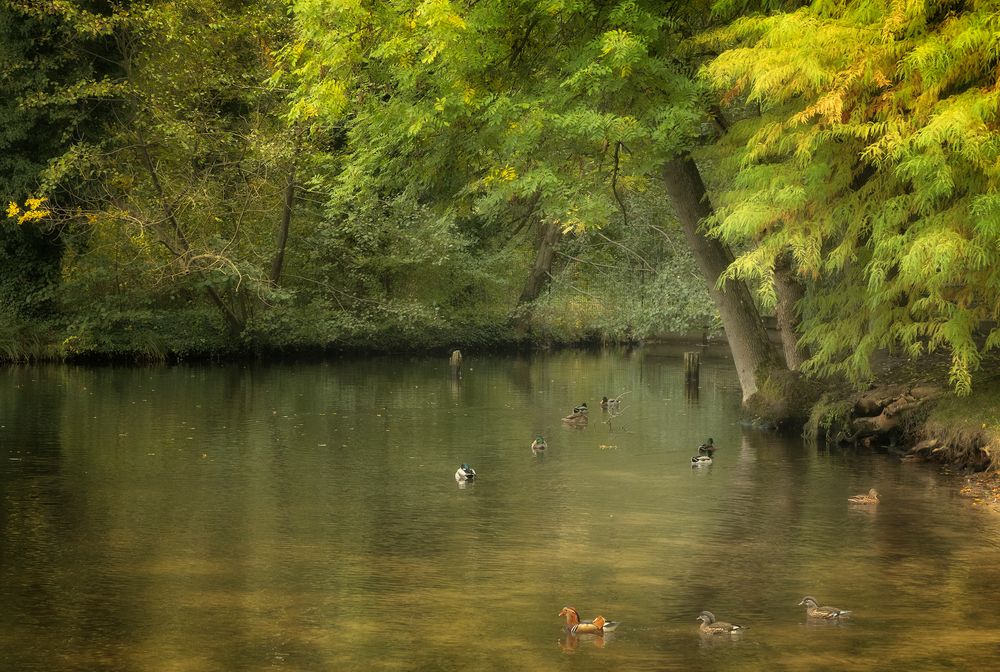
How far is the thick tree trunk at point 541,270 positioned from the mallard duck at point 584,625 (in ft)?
135

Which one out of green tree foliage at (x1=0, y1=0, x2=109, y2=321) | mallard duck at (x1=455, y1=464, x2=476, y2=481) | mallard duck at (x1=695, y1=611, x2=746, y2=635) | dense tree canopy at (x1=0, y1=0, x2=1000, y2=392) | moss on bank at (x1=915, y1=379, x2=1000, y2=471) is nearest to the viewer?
mallard duck at (x1=695, y1=611, x2=746, y2=635)

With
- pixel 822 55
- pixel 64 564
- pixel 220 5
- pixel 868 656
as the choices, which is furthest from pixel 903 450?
pixel 220 5

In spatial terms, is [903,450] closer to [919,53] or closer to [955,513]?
[955,513]

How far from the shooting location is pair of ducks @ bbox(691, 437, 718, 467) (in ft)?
71.7

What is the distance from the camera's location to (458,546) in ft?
49.7

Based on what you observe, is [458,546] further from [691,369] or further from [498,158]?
[691,369]

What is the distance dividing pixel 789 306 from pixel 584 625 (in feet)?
53.5

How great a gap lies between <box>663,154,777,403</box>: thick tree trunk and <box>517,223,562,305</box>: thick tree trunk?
25.9 meters

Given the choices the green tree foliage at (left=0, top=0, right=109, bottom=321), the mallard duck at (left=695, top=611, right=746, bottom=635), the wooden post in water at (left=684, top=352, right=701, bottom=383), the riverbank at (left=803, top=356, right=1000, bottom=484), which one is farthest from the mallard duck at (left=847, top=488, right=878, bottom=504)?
the green tree foliage at (left=0, top=0, right=109, bottom=321)

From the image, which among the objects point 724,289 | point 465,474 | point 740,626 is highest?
point 724,289

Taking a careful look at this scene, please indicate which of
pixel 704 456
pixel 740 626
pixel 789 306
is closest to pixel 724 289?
pixel 789 306

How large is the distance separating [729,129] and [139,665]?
1603 centimetres

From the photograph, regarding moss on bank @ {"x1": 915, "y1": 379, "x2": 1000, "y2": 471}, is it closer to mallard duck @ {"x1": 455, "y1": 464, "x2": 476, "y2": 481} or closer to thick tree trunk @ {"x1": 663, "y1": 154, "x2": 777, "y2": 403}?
thick tree trunk @ {"x1": 663, "y1": 154, "x2": 777, "y2": 403}

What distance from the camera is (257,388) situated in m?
34.3
